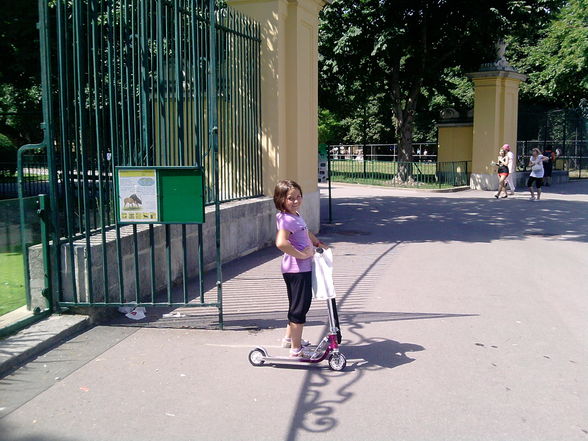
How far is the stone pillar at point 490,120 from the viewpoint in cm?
2244

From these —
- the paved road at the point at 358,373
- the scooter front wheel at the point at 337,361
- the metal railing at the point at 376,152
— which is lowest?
the paved road at the point at 358,373

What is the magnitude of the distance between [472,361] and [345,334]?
4.01 ft

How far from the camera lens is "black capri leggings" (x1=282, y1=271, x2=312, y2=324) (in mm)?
4707

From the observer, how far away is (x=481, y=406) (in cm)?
405

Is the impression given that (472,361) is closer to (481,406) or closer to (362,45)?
(481,406)

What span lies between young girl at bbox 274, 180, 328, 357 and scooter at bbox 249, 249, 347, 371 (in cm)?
10

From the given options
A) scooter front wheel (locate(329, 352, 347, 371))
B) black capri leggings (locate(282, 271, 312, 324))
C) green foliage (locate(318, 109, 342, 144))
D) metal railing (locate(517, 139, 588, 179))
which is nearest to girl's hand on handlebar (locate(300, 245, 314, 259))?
Answer: black capri leggings (locate(282, 271, 312, 324))

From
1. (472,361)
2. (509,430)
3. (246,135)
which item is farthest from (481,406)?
(246,135)

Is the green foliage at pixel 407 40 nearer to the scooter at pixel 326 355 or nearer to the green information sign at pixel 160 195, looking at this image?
the green information sign at pixel 160 195

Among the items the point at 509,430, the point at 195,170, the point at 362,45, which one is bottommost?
the point at 509,430

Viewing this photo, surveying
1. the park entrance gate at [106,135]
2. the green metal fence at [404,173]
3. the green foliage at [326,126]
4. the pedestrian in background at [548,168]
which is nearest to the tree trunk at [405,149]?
the green metal fence at [404,173]

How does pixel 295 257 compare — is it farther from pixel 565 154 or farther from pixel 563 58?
pixel 563 58

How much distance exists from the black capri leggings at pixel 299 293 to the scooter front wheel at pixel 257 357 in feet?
1.20

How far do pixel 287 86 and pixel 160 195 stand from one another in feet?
18.1
